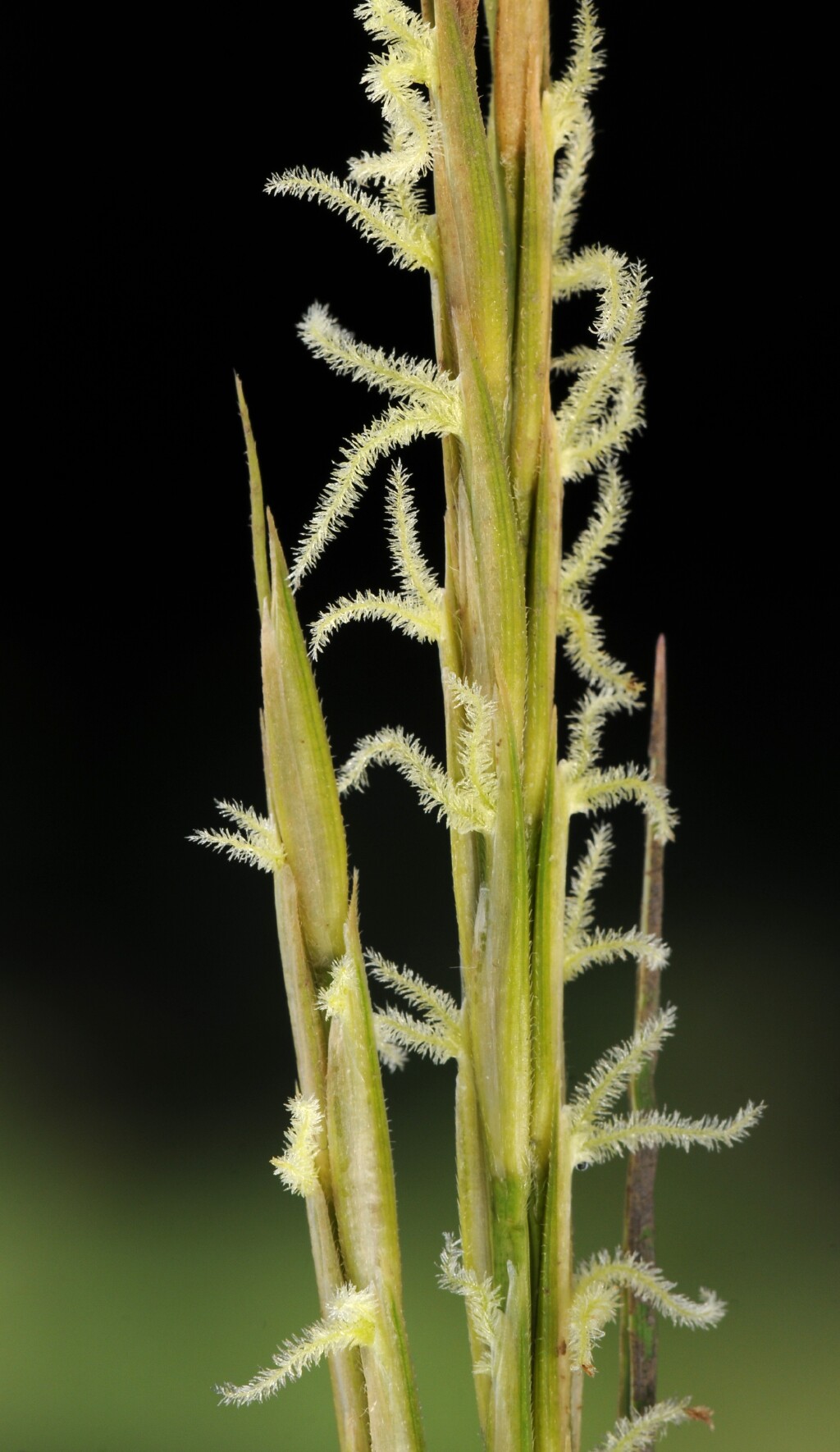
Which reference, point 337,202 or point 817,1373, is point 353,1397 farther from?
point 817,1373

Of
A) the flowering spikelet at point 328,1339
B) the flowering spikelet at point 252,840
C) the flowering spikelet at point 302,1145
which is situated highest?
the flowering spikelet at point 252,840

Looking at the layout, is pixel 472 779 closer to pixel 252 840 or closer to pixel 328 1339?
pixel 252 840

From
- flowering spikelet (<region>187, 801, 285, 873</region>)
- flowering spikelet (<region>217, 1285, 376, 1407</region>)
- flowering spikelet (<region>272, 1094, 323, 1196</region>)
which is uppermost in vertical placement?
flowering spikelet (<region>187, 801, 285, 873</region>)

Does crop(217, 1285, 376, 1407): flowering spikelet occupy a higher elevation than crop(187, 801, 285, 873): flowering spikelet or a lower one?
lower

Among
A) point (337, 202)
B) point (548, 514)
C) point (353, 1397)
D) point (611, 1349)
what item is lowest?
point (353, 1397)

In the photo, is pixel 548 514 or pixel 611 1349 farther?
pixel 611 1349

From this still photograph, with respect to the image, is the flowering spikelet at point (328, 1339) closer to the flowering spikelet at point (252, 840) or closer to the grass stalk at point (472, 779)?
the grass stalk at point (472, 779)

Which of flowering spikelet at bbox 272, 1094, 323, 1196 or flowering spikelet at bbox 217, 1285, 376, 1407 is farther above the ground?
flowering spikelet at bbox 272, 1094, 323, 1196

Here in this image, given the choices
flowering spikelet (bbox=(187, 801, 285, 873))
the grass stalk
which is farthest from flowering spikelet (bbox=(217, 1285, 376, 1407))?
flowering spikelet (bbox=(187, 801, 285, 873))

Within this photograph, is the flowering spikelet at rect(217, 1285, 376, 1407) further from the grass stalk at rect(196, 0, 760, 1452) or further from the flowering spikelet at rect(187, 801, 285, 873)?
the flowering spikelet at rect(187, 801, 285, 873)

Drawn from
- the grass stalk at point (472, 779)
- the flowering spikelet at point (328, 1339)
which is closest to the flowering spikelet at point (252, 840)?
the grass stalk at point (472, 779)

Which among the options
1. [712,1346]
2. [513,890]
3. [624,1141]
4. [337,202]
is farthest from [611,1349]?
[337,202]
